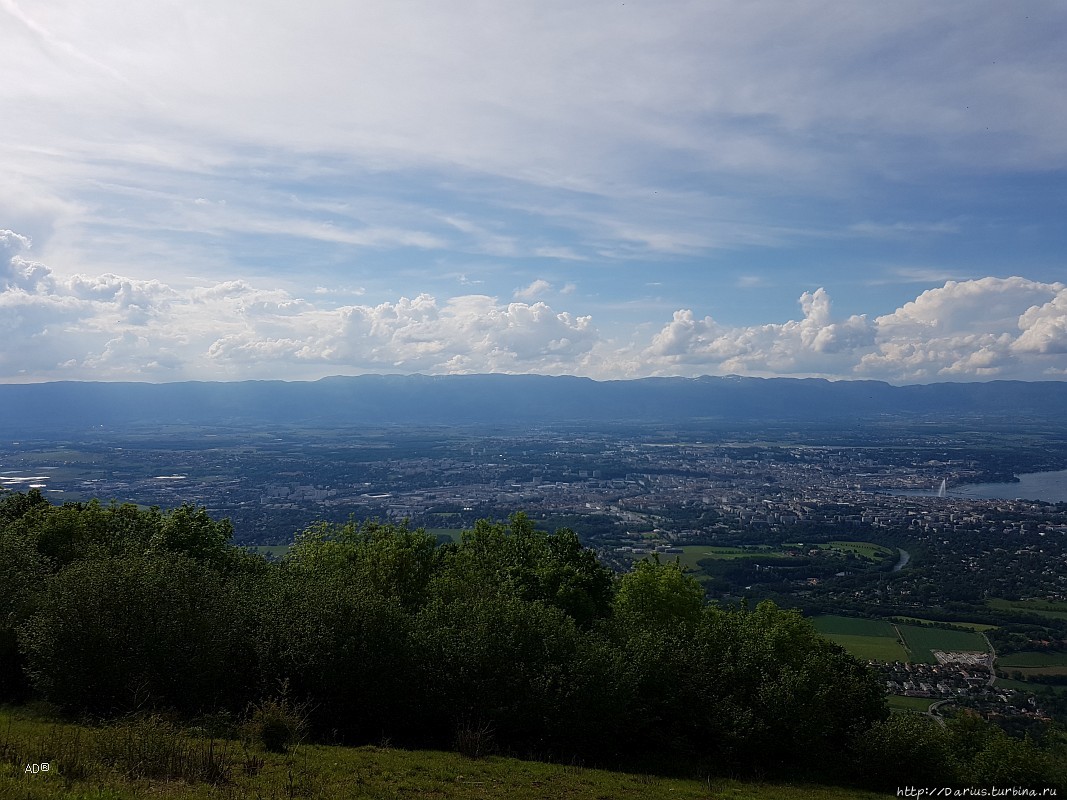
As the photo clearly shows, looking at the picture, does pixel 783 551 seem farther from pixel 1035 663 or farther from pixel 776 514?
pixel 1035 663

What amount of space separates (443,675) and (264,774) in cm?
682

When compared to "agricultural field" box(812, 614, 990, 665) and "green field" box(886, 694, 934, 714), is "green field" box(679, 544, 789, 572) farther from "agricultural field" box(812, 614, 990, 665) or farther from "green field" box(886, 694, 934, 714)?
"green field" box(886, 694, 934, 714)

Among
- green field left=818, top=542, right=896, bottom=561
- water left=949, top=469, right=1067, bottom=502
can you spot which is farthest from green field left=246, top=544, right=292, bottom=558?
water left=949, top=469, right=1067, bottom=502

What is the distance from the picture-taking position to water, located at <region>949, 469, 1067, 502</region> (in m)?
135

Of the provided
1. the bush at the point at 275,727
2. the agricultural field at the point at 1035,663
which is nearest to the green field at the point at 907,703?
the agricultural field at the point at 1035,663

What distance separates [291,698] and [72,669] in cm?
596

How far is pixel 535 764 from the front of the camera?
58.4ft

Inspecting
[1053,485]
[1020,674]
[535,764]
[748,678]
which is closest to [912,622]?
[1020,674]

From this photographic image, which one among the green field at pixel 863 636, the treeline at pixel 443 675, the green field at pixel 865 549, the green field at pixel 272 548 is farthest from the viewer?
the green field at pixel 865 549

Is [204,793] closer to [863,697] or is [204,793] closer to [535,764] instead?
[535,764]

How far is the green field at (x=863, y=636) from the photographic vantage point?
51.5 meters

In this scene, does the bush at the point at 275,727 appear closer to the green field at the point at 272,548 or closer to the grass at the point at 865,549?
the green field at the point at 272,548

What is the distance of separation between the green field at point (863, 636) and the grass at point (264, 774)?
1493 inches

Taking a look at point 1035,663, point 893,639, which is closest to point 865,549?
point 893,639
